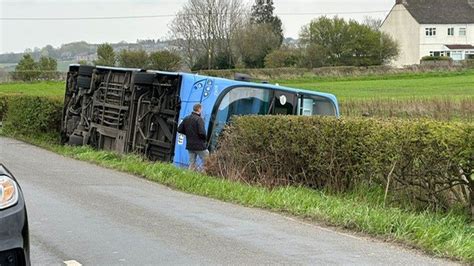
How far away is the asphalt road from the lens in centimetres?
697

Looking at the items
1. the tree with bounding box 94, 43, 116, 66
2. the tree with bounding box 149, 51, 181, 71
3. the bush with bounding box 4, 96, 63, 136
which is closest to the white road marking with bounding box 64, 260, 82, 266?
the bush with bounding box 4, 96, 63, 136

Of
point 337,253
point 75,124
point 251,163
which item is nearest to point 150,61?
point 75,124

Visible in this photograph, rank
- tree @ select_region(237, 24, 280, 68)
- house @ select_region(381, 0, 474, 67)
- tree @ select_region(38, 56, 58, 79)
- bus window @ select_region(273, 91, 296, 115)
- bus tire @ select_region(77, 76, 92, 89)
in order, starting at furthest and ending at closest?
house @ select_region(381, 0, 474, 67) → tree @ select_region(237, 24, 280, 68) → tree @ select_region(38, 56, 58, 79) → bus tire @ select_region(77, 76, 92, 89) → bus window @ select_region(273, 91, 296, 115)

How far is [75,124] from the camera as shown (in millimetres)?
21078

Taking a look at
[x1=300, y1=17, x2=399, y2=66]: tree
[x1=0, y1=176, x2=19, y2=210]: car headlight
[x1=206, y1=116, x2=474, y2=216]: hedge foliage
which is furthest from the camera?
[x1=300, y1=17, x2=399, y2=66]: tree

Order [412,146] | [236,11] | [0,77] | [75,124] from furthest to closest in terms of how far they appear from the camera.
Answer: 1. [236,11]
2. [0,77]
3. [75,124]
4. [412,146]

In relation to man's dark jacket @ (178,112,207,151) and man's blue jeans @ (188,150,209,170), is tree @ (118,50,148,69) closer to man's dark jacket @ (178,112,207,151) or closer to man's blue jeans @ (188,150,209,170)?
man's blue jeans @ (188,150,209,170)

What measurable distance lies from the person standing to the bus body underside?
133 cm

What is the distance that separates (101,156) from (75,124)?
4.02 meters

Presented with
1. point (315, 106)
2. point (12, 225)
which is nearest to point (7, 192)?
point (12, 225)

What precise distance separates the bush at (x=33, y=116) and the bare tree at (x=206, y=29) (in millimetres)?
56658

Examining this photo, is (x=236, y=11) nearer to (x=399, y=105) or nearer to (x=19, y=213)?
(x=399, y=105)

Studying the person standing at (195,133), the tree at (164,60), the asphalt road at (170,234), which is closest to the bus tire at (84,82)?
the person standing at (195,133)

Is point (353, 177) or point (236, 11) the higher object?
point (236, 11)
